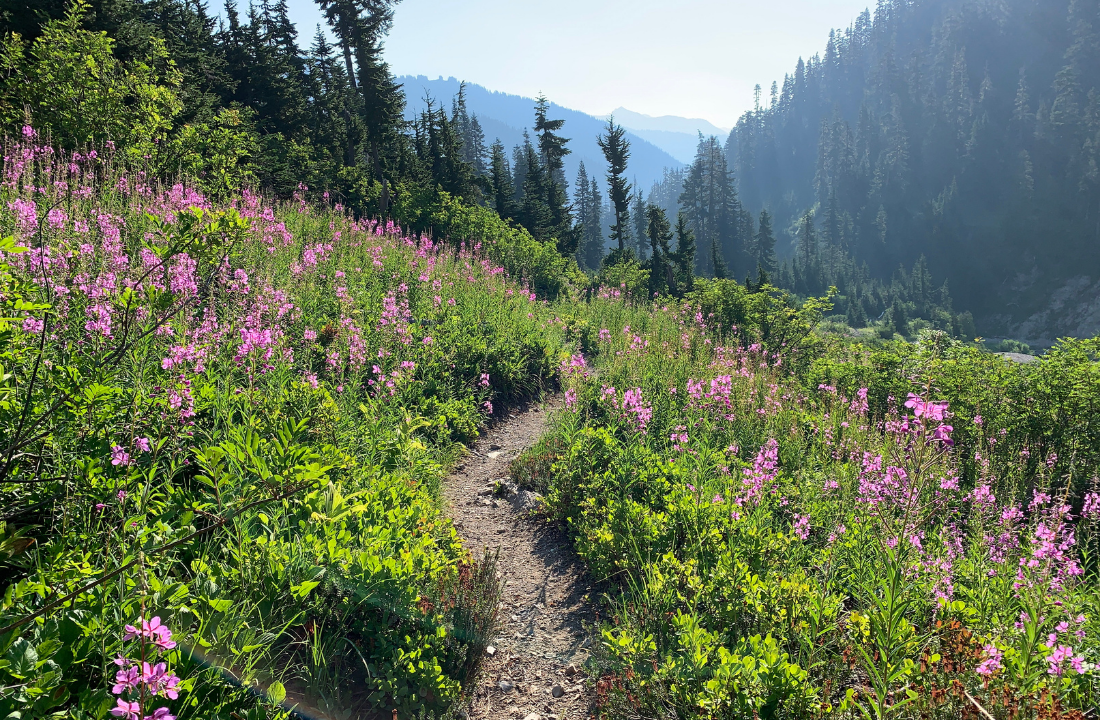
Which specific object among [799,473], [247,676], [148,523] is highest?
[148,523]

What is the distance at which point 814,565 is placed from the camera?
3768mm

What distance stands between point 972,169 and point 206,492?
15782cm

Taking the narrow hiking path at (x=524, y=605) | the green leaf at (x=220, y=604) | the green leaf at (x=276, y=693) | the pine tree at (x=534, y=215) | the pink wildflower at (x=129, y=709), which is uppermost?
the pine tree at (x=534, y=215)

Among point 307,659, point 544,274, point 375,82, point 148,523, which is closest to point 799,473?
point 307,659

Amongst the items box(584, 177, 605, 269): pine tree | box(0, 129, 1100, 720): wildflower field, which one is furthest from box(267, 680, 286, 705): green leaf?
box(584, 177, 605, 269): pine tree

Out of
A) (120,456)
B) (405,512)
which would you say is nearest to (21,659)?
(120,456)

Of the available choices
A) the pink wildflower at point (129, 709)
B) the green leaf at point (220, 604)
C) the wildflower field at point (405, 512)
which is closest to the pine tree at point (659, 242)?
the wildflower field at point (405, 512)

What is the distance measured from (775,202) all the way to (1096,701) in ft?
588

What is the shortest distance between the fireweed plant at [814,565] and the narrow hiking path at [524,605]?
241mm

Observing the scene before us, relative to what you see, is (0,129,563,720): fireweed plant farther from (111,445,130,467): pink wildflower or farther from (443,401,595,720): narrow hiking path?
(443,401,595,720): narrow hiking path

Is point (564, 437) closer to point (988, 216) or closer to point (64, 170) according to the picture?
point (64, 170)

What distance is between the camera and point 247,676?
2.04 m

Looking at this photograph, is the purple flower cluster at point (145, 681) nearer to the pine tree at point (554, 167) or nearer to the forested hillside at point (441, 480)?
the forested hillside at point (441, 480)

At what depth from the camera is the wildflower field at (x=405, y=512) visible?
6.42ft
